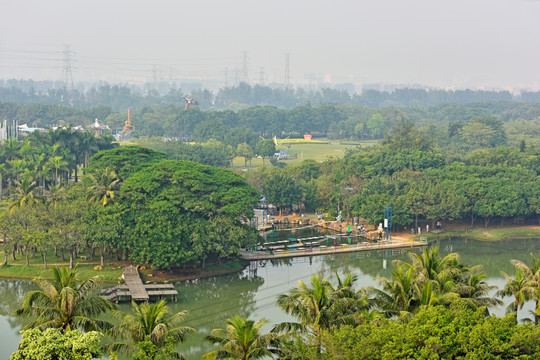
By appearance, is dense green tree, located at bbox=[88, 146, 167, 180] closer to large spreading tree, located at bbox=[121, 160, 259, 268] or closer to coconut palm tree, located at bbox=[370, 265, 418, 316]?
large spreading tree, located at bbox=[121, 160, 259, 268]

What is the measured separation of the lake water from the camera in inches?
1393

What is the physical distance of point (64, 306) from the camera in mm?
23250

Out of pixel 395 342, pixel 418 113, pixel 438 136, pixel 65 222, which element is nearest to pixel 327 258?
pixel 65 222

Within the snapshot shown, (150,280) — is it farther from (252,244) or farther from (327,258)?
(327,258)

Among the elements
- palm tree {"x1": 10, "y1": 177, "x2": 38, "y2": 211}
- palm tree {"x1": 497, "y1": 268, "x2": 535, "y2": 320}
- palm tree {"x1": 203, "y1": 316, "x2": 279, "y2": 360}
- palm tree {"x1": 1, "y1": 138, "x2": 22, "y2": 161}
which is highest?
palm tree {"x1": 1, "y1": 138, "x2": 22, "y2": 161}

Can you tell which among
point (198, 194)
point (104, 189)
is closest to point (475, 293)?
point (198, 194)

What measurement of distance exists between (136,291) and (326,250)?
1571 cm

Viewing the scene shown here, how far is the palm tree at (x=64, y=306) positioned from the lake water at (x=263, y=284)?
8.57 metres

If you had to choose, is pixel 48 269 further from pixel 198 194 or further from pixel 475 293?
pixel 475 293

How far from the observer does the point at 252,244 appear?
43594mm

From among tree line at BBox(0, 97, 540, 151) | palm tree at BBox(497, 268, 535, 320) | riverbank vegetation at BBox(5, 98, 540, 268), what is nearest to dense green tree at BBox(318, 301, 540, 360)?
palm tree at BBox(497, 268, 535, 320)

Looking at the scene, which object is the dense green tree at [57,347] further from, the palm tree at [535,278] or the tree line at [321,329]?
the palm tree at [535,278]

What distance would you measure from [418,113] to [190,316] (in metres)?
113

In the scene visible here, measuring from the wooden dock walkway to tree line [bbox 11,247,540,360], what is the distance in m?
20.4
